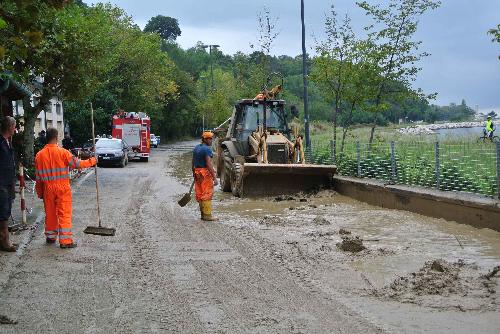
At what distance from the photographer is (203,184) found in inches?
517

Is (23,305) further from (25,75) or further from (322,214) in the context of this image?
(322,214)

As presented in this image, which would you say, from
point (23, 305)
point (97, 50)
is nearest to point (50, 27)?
point (97, 50)

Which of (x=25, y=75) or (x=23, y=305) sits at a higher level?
(x=25, y=75)

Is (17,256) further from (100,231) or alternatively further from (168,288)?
(168,288)

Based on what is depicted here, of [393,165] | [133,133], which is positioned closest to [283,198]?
[393,165]

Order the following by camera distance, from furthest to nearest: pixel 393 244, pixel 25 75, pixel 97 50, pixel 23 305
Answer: pixel 97 50 < pixel 393 244 < pixel 25 75 < pixel 23 305

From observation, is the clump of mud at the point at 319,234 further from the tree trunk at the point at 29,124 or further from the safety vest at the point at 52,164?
the tree trunk at the point at 29,124

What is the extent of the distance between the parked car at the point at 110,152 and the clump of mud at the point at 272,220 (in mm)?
20024

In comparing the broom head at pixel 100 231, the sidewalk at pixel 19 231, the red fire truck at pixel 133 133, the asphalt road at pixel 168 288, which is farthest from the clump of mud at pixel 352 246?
the red fire truck at pixel 133 133

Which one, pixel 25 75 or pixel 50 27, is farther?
pixel 50 27

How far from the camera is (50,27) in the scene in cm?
2019

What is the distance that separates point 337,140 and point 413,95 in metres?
3.64

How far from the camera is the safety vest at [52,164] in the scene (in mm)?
9695

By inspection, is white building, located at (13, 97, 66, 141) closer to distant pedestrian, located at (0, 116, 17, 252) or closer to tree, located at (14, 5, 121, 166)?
tree, located at (14, 5, 121, 166)
